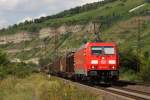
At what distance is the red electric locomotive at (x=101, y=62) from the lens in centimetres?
4022

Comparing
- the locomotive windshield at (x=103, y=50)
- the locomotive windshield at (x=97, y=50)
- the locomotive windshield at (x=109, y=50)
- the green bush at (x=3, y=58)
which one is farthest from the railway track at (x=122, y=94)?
the green bush at (x=3, y=58)

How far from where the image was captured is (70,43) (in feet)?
562

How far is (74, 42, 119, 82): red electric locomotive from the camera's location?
132ft

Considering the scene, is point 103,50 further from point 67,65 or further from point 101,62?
point 67,65

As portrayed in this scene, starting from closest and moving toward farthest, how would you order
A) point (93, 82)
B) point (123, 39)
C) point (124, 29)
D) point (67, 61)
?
1. point (93, 82)
2. point (67, 61)
3. point (123, 39)
4. point (124, 29)

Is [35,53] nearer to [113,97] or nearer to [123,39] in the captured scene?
[123,39]

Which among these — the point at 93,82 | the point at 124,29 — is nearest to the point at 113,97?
the point at 93,82

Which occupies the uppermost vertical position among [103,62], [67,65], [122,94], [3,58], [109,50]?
[109,50]

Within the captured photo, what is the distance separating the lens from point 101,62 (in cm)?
4047

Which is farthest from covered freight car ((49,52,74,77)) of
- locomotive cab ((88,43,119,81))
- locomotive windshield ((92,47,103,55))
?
locomotive cab ((88,43,119,81))

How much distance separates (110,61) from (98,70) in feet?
3.60

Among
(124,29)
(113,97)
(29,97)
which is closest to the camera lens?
(113,97)

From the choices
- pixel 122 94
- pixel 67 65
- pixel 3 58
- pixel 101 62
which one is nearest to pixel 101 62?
pixel 101 62

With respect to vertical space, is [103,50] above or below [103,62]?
above
